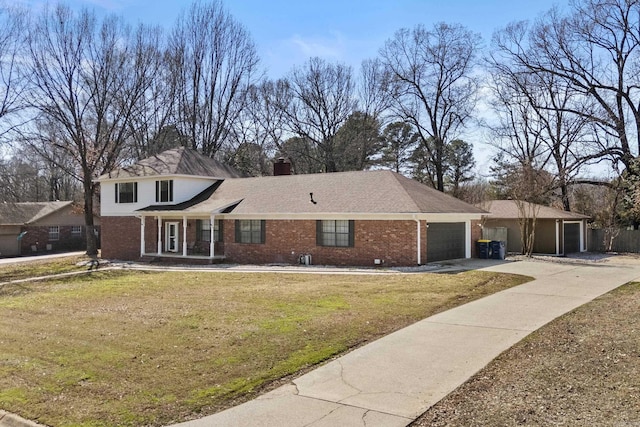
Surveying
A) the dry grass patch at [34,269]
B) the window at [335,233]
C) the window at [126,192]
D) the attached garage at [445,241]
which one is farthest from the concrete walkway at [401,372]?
the window at [126,192]

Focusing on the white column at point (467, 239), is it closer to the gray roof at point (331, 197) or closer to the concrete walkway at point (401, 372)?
the gray roof at point (331, 197)

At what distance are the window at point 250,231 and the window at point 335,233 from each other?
296 cm

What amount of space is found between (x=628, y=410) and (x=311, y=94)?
3775 centimetres

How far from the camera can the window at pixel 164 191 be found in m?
26.5

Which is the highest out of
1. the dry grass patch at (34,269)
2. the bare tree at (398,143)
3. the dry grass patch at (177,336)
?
the bare tree at (398,143)

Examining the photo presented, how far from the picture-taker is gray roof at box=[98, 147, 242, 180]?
26953 millimetres

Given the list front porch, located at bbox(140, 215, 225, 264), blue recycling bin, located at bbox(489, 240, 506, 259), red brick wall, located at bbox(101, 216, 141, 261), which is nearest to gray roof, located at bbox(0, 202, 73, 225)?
red brick wall, located at bbox(101, 216, 141, 261)

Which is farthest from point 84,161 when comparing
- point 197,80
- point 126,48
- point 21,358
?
point 21,358

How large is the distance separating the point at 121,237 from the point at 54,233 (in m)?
12.7

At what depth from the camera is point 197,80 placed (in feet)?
123

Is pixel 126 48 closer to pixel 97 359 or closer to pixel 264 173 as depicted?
pixel 264 173

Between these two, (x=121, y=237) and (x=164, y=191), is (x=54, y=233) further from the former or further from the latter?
(x=164, y=191)

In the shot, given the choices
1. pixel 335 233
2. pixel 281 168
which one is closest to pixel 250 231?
pixel 335 233

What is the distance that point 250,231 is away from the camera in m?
23.0
